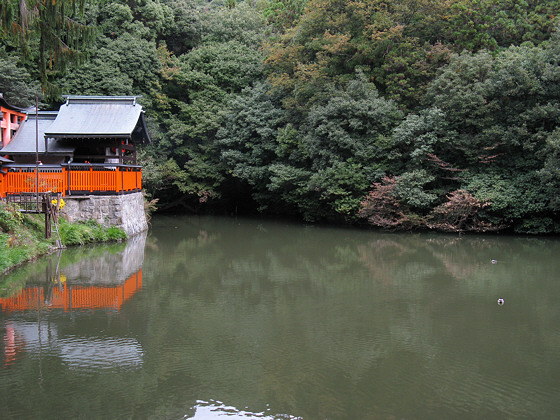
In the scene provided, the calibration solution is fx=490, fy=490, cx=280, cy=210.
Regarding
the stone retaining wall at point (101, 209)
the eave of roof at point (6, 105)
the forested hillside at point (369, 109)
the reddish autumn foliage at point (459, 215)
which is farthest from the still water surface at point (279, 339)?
the eave of roof at point (6, 105)

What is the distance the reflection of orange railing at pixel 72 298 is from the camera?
27.9 ft

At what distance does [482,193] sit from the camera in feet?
59.4

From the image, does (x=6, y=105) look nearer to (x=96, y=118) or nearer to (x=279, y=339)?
(x=96, y=118)

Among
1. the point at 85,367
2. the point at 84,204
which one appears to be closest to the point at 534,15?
the point at 84,204

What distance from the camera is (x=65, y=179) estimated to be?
51.8 ft

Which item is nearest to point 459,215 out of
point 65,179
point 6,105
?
point 65,179

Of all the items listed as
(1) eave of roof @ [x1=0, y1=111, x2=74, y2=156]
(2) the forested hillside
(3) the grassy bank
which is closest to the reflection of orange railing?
(3) the grassy bank

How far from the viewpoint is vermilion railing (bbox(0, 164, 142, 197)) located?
1536 centimetres

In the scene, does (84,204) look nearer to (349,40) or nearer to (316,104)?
(316,104)

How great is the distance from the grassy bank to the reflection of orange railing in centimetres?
Result: 194

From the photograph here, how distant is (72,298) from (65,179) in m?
7.82

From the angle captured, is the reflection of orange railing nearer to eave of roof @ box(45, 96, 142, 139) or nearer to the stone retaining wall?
Answer: the stone retaining wall

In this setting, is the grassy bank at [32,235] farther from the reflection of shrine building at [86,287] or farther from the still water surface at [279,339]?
the reflection of shrine building at [86,287]

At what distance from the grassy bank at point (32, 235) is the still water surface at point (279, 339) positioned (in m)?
0.52
